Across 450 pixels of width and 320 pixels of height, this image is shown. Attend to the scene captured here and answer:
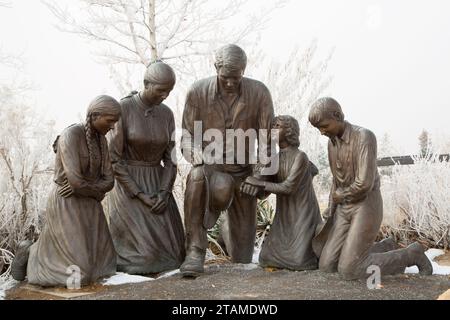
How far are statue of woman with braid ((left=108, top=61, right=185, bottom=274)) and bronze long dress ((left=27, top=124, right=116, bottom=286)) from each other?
1.17 feet

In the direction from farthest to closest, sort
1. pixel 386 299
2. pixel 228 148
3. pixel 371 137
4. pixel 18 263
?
pixel 228 148 → pixel 18 263 → pixel 371 137 → pixel 386 299

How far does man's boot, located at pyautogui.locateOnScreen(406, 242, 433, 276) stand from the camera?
4855 mm

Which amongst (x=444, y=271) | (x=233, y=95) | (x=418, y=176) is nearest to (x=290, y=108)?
(x=418, y=176)

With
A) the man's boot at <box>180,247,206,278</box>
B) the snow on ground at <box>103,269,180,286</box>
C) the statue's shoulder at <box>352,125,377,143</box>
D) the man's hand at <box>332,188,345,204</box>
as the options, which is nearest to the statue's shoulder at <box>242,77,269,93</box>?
the statue's shoulder at <box>352,125,377,143</box>

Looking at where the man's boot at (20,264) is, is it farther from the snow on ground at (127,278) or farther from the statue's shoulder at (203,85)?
the statue's shoulder at (203,85)

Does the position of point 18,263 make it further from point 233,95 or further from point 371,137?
point 371,137

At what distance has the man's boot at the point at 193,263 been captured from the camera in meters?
4.95

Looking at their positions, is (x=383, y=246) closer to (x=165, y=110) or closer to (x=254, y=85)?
(x=254, y=85)

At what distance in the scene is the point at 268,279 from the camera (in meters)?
4.78

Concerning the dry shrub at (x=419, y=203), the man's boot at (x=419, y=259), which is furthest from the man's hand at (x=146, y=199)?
the dry shrub at (x=419, y=203)

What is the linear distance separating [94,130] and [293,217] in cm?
199

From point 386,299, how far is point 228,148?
2.07 metres

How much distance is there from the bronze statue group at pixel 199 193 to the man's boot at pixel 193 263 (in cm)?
1

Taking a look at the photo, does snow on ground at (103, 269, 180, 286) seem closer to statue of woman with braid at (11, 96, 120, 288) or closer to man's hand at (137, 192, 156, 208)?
statue of woman with braid at (11, 96, 120, 288)
